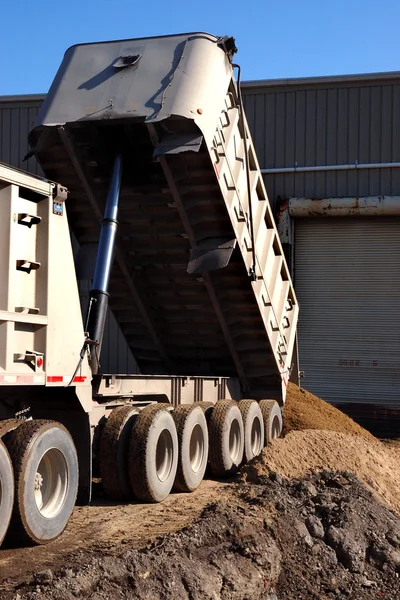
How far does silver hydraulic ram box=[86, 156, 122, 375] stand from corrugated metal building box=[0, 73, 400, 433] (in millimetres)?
9108

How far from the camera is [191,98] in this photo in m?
9.62

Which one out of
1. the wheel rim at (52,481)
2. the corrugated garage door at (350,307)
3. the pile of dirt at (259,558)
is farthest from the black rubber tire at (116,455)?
the corrugated garage door at (350,307)

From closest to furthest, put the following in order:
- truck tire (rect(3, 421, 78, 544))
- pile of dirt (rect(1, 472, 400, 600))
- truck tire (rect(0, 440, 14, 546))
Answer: pile of dirt (rect(1, 472, 400, 600)) → truck tire (rect(0, 440, 14, 546)) → truck tire (rect(3, 421, 78, 544))

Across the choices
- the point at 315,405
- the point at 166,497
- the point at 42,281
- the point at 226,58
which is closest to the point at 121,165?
the point at 226,58

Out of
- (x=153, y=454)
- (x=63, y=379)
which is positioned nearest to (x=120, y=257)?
(x=153, y=454)

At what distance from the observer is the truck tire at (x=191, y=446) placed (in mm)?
9820

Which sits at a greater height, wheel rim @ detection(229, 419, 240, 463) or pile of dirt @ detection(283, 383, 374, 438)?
pile of dirt @ detection(283, 383, 374, 438)

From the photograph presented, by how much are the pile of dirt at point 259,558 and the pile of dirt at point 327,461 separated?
1.24 m

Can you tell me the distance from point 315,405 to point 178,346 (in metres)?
4.06

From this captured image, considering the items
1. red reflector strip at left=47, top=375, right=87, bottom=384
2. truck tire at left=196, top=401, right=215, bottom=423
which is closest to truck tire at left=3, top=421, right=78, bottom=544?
red reflector strip at left=47, top=375, right=87, bottom=384

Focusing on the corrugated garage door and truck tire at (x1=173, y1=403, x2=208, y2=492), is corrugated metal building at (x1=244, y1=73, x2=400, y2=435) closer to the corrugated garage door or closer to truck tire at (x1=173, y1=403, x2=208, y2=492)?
the corrugated garage door

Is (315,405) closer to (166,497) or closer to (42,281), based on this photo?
(166,497)

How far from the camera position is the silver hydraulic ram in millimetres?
8734

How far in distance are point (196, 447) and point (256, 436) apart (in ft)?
8.19
